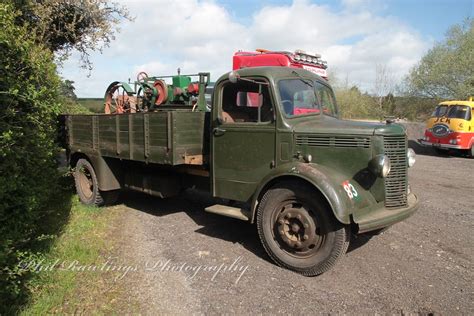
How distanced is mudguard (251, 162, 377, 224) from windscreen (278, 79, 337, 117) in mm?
719

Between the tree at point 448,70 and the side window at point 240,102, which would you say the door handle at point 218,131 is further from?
the tree at point 448,70

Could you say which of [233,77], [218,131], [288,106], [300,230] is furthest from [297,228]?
[233,77]

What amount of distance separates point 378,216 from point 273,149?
137 cm

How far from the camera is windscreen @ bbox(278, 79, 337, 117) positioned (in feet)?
14.6

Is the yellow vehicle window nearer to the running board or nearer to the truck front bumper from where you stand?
the truck front bumper

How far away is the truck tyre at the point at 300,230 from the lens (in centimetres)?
386

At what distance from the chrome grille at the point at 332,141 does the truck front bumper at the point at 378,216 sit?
71cm

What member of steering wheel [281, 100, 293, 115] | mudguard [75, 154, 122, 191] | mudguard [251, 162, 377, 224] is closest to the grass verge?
mudguard [75, 154, 122, 191]

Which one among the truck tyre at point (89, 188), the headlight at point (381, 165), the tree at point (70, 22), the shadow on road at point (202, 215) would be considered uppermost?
the tree at point (70, 22)

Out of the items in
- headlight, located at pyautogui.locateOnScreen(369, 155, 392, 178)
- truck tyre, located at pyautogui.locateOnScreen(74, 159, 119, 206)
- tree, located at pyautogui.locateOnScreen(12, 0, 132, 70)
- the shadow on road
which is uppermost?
tree, located at pyautogui.locateOnScreen(12, 0, 132, 70)

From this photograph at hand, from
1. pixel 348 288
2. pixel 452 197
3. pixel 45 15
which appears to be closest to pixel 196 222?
pixel 348 288

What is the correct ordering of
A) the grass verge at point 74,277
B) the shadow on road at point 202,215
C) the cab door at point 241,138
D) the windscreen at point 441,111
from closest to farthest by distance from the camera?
the grass verge at point 74,277, the cab door at point 241,138, the shadow on road at point 202,215, the windscreen at point 441,111

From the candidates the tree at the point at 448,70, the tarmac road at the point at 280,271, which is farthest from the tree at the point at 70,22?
the tree at the point at 448,70

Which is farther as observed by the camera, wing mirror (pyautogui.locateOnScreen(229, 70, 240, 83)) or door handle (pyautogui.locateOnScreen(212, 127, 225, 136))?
door handle (pyautogui.locateOnScreen(212, 127, 225, 136))
